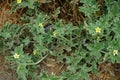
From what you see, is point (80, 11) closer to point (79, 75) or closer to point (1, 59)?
point (79, 75)

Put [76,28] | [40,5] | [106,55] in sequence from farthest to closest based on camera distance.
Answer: [40,5] → [76,28] → [106,55]

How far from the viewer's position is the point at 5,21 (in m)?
3.40

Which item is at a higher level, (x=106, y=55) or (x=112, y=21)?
(x=112, y=21)

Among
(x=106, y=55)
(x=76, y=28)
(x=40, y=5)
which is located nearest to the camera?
(x=106, y=55)

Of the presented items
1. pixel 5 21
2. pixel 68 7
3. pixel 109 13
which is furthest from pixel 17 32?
pixel 109 13

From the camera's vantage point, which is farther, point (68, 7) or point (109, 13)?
point (68, 7)

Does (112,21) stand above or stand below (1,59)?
above

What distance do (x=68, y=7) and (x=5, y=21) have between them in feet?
1.89

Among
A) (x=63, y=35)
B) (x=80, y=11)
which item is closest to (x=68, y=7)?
(x=80, y=11)

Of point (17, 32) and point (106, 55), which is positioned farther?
point (17, 32)

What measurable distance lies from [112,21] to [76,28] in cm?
31

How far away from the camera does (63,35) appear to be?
3.08 metres

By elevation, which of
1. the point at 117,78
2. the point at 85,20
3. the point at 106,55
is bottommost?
the point at 117,78

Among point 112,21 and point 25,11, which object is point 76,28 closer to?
point 112,21
